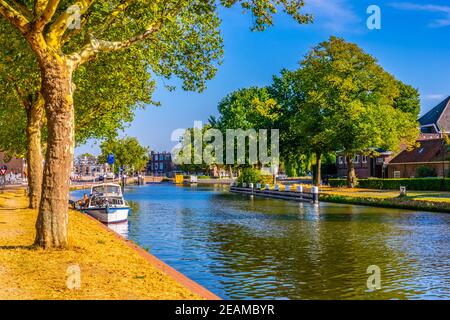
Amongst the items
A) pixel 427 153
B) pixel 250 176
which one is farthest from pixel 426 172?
pixel 250 176

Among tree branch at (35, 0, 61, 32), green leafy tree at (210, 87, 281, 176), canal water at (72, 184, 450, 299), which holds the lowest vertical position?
canal water at (72, 184, 450, 299)

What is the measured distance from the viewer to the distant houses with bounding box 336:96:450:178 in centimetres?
7094

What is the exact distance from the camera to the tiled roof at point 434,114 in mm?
98500

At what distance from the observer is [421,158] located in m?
75.6

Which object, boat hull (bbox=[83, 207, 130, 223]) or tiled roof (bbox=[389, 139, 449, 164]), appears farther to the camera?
tiled roof (bbox=[389, 139, 449, 164])

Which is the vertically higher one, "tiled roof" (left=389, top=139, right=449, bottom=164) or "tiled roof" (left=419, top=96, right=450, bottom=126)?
"tiled roof" (left=419, top=96, right=450, bottom=126)

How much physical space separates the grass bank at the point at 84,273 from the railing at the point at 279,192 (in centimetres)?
3553

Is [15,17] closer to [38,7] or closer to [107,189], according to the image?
[38,7]

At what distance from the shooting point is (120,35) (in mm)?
24953

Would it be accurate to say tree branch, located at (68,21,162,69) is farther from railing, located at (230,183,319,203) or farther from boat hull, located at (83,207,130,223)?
railing, located at (230,183,319,203)

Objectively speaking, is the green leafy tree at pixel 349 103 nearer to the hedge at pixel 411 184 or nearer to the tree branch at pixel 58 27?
the hedge at pixel 411 184

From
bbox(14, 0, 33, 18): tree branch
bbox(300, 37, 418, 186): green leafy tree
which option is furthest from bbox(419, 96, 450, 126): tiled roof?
bbox(14, 0, 33, 18): tree branch

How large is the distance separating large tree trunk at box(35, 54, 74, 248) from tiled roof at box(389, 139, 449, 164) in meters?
61.7

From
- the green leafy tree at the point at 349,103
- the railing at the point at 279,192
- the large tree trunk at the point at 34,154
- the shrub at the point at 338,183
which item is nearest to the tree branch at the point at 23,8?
the large tree trunk at the point at 34,154
